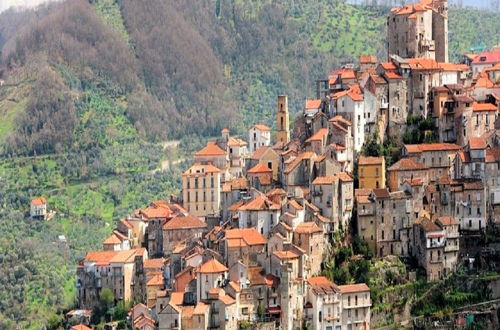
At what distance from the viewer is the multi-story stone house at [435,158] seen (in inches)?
3462

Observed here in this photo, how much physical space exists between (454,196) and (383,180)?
4978 mm

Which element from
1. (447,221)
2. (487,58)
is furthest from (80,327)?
(487,58)

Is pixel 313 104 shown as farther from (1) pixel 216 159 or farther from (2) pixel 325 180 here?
(2) pixel 325 180

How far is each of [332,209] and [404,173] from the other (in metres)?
6.14

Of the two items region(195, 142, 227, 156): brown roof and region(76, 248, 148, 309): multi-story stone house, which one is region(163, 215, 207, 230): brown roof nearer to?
region(76, 248, 148, 309): multi-story stone house

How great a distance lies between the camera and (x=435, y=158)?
88.1m

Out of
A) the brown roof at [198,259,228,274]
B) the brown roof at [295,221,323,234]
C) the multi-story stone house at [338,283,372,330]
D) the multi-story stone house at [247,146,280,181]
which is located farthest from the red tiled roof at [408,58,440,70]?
the brown roof at [198,259,228,274]

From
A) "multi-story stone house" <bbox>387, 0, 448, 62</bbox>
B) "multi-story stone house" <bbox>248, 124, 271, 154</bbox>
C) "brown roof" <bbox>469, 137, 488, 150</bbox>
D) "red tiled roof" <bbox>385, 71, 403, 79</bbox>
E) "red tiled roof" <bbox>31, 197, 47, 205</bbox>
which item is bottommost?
"red tiled roof" <bbox>31, 197, 47, 205</bbox>

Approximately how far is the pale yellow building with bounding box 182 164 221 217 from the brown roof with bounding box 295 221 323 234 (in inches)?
637

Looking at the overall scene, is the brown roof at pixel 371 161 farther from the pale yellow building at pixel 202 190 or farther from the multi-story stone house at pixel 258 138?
the multi-story stone house at pixel 258 138

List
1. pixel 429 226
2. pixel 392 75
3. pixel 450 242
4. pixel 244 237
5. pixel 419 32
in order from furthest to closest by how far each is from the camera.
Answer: pixel 419 32 < pixel 392 75 < pixel 450 242 < pixel 244 237 < pixel 429 226

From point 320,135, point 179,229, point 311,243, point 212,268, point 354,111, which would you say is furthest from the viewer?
point 179,229

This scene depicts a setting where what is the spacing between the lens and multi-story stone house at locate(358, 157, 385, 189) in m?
87.0

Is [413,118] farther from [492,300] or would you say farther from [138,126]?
[138,126]
